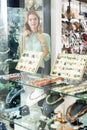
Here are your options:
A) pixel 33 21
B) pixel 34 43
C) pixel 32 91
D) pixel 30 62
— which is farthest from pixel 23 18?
pixel 32 91

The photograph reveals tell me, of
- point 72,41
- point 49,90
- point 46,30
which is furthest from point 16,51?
Result: point 49,90

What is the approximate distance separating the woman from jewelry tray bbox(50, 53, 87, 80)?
0.31 m

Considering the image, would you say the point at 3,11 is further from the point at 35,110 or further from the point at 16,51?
the point at 35,110

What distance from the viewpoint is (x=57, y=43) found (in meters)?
1.69

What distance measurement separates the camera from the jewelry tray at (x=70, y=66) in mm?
1341

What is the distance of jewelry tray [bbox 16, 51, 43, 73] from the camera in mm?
1546

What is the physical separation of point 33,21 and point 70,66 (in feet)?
1.82

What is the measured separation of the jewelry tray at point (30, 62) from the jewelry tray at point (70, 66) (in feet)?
0.49

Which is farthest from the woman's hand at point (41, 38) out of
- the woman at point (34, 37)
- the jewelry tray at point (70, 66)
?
the jewelry tray at point (70, 66)

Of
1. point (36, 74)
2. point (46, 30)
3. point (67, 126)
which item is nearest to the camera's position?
point (67, 126)

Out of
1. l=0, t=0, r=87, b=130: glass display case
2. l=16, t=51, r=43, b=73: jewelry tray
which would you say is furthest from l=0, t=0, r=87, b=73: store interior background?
l=16, t=51, r=43, b=73: jewelry tray

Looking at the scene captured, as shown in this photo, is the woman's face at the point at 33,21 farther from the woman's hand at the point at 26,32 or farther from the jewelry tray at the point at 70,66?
the jewelry tray at the point at 70,66

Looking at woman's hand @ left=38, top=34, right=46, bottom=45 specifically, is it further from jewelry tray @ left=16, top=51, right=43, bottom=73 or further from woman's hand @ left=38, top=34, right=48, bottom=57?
jewelry tray @ left=16, top=51, right=43, bottom=73

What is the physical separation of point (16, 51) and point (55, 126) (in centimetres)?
A: 67
